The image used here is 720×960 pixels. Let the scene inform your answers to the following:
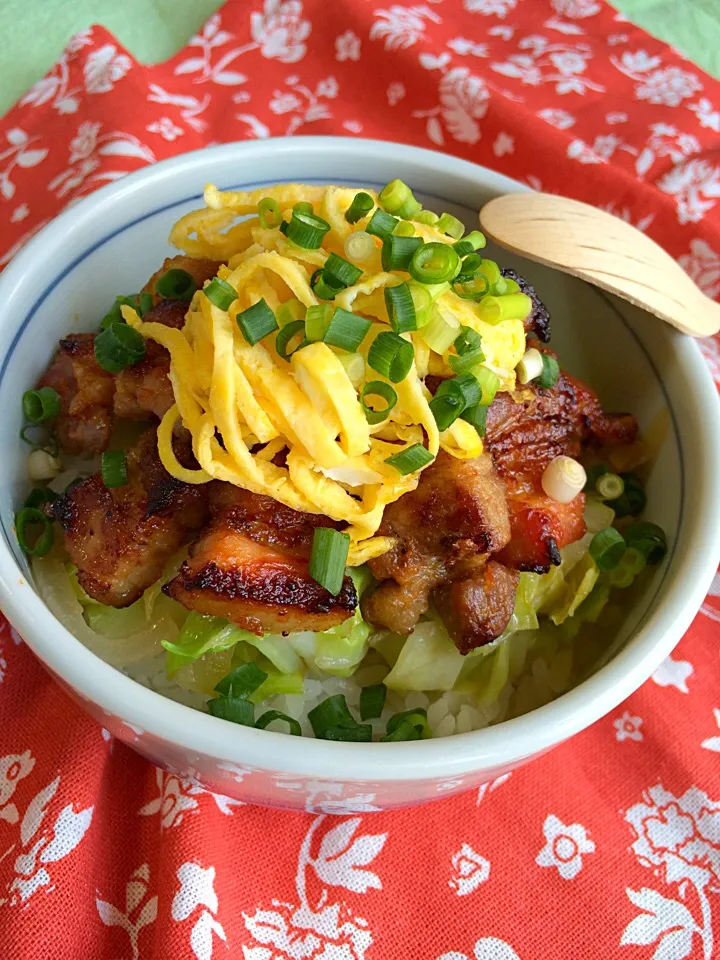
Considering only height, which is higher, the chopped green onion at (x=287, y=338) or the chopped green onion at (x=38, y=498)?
the chopped green onion at (x=287, y=338)

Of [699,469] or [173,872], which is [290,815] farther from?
[699,469]

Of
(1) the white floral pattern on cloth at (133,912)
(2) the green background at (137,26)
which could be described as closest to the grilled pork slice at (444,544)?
(1) the white floral pattern on cloth at (133,912)

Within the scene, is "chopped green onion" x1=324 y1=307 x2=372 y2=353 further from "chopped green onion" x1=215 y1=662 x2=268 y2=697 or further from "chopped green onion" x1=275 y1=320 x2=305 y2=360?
"chopped green onion" x1=215 y1=662 x2=268 y2=697

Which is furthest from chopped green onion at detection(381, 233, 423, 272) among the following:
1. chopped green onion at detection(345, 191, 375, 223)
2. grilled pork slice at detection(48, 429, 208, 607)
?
grilled pork slice at detection(48, 429, 208, 607)

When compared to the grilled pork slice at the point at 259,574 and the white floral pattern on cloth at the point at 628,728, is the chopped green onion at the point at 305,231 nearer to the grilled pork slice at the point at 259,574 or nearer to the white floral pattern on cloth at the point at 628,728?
the grilled pork slice at the point at 259,574

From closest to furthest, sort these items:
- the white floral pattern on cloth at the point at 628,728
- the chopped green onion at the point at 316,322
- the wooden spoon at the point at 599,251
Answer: the chopped green onion at the point at 316,322 < the wooden spoon at the point at 599,251 < the white floral pattern on cloth at the point at 628,728

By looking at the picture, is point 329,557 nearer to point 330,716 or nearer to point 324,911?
point 330,716
